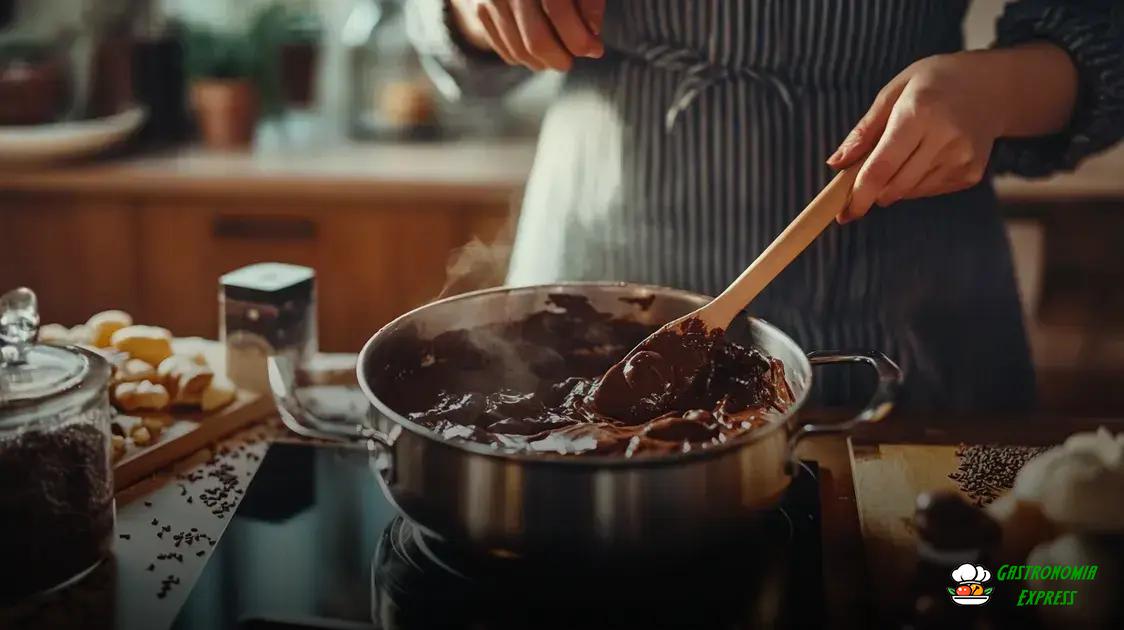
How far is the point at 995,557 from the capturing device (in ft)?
2.27

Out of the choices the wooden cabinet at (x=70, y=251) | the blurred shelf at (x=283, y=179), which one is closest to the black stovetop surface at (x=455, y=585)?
the blurred shelf at (x=283, y=179)

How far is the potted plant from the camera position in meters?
2.19

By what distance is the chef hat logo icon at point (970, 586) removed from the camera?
0.67 m

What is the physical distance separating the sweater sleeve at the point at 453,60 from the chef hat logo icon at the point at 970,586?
71cm

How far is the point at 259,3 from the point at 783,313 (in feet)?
5.20

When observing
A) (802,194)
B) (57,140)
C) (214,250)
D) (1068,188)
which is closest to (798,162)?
(802,194)

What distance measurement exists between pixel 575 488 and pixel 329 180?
4.66 ft

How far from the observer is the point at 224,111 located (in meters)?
2.19

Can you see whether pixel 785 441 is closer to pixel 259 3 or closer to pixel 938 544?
pixel 938 544

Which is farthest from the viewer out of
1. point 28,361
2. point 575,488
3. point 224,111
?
point 224,111

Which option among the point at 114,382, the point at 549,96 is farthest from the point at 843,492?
the point at 549,96

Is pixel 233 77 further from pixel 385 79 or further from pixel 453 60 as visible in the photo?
pixel 453 60

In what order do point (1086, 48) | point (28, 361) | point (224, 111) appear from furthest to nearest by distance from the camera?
point (224, 111)
point (1086, 48)
point (28, 361)

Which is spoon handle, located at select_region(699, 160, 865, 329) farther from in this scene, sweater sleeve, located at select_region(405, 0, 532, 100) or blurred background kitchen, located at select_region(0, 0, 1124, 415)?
blurred background kitchen, located at select_region(0, 0, 1124, 415)
